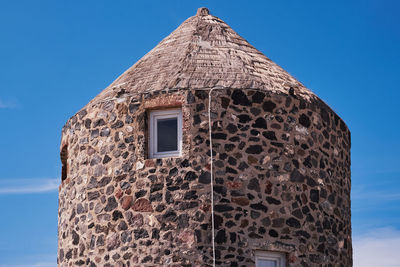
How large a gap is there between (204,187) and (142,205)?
1189mm

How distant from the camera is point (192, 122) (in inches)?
660

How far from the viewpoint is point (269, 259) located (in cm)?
1662

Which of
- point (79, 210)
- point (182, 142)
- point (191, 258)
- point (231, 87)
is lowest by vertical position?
point (191, 258)

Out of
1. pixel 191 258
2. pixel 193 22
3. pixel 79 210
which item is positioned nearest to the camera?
pixel 191 258

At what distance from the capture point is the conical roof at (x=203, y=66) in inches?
688

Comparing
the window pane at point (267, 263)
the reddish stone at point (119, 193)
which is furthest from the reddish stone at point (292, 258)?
the reddish stone at point (119, 193)

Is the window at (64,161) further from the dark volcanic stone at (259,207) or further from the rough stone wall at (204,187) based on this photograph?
the dark volcanic stone at (259,207)

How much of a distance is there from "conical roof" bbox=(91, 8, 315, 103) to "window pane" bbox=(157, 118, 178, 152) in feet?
2.23

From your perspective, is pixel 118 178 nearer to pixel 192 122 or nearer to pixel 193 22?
pixel 192 122

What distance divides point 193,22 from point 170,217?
512cm

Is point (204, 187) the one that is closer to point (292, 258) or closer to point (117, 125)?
point (292, 258)

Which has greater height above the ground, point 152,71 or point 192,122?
point 152,71

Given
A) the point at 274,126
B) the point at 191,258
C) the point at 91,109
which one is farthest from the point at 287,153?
the point at 91,109

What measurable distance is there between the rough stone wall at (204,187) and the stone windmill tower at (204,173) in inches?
0.8
